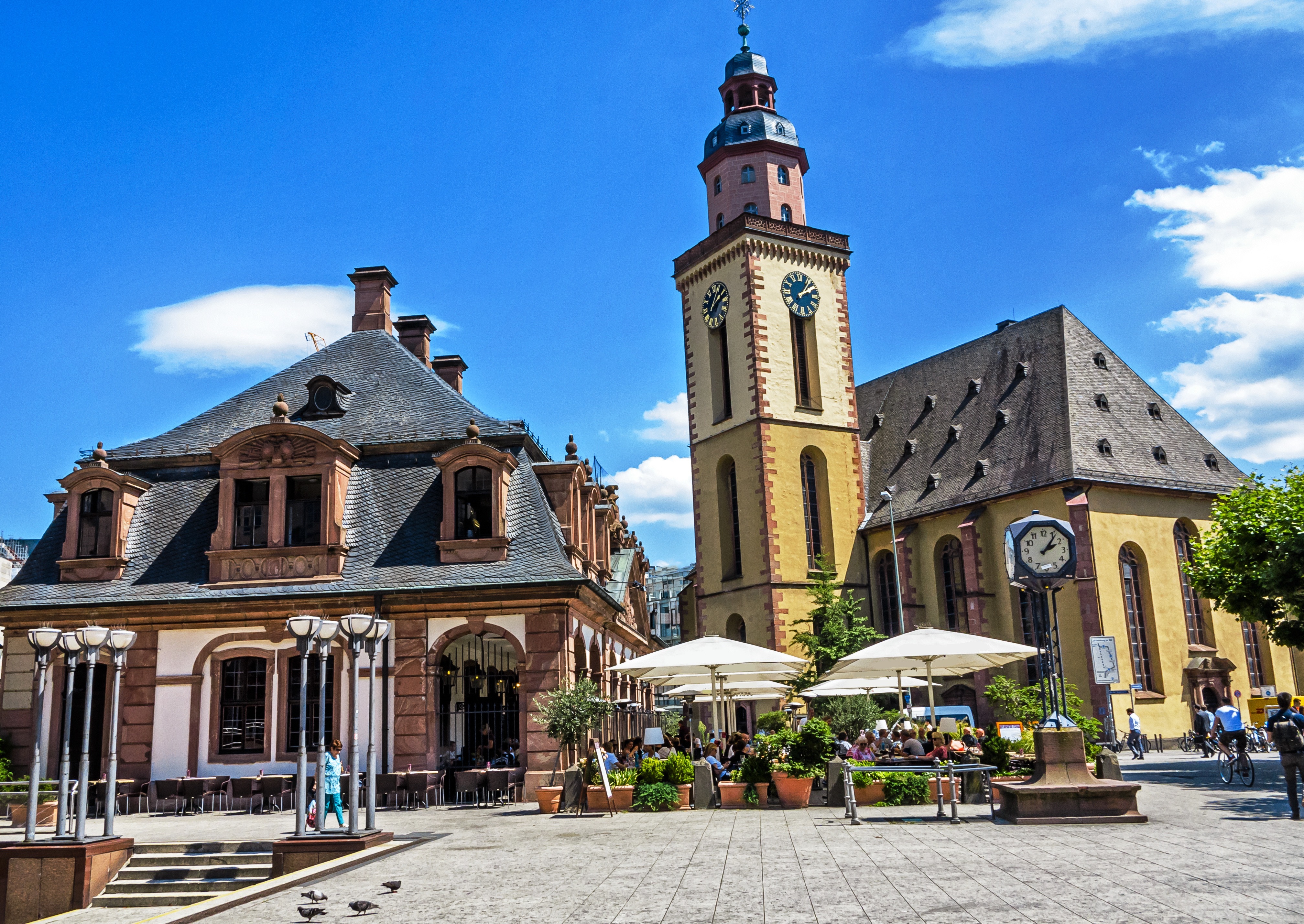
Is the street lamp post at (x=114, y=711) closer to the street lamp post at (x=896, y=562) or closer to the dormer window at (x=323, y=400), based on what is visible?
the dormer window at (x=323, y=400)

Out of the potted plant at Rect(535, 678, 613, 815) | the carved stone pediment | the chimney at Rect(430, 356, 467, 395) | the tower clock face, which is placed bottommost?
the potted plant at Rect(535, 678, 613, 815)

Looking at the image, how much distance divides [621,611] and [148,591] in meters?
11.6

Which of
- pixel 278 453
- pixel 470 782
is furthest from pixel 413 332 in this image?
pixel 470 782

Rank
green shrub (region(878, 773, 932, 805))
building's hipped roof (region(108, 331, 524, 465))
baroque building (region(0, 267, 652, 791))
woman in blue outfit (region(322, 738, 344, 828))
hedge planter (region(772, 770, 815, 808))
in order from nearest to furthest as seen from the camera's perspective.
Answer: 1. green shrub (region(878, 773, 932, 805))
2. woman in blue outfit (region(322, 738, 344, 828))
3. hedge planter (region(772, 770, 815, 808))
4. baroque building (region(0, 267, 652, 791))
5. building's hipped roof (region(108, 331, 524, 465))

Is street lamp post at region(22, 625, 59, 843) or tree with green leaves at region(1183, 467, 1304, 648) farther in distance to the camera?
tree with green leaves at region(1183, 467, 1304, 648)

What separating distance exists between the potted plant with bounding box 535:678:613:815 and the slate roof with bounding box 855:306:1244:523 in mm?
24191

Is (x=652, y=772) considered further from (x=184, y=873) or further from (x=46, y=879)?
(x=46, y=879)

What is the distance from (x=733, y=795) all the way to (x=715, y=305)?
110 feet

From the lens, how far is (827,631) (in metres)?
40.3

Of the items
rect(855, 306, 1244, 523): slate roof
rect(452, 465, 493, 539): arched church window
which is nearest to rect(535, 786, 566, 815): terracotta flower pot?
rect(452, 465, 493, 539): arched church window

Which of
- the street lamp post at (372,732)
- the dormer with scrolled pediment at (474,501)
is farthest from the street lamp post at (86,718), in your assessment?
the dormer with scrolled pediment at (474,501)

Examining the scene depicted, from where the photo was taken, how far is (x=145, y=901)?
1459 cm

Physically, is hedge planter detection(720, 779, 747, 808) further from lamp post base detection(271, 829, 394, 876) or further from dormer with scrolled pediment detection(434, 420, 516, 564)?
dormer with scrolled pediment detection(434, 420, 516, 564)

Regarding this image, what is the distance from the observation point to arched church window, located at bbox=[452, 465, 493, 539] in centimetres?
2334
